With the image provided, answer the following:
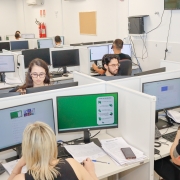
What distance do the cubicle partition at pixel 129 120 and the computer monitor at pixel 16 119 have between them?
11cm

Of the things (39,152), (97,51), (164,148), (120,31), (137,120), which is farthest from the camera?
(120,31)

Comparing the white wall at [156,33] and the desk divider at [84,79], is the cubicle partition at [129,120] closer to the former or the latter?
the desk divider at [84,79]

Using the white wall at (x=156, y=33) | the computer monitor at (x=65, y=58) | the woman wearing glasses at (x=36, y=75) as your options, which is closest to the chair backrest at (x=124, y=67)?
the white wall at (x=156, y=33)


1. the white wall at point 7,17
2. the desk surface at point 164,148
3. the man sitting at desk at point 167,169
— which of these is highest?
the white wall at point 7,17

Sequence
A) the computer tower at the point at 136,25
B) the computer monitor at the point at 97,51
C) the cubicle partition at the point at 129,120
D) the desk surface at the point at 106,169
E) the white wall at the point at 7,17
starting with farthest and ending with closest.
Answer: the white wall at the point at 7,17 < the computer monitor at the point at 97,51 < the computer tower at the point at 136,25 < the cubicle partition at the point at 129,120 < the desk surface at the point at 106,169

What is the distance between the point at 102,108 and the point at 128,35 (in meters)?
4.05

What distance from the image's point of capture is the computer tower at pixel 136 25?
5.49m

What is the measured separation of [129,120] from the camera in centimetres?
225

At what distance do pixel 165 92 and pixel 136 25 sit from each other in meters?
3.16

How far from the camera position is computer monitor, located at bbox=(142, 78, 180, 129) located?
2617mm

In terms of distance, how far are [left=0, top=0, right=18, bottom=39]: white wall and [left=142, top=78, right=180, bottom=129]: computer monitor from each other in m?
9.61

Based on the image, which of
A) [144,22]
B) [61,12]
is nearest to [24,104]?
[144,22]

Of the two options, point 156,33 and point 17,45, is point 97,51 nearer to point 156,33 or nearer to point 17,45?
point 156,33

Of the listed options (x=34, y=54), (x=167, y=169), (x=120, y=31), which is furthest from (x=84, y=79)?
(x=120, y=31)
